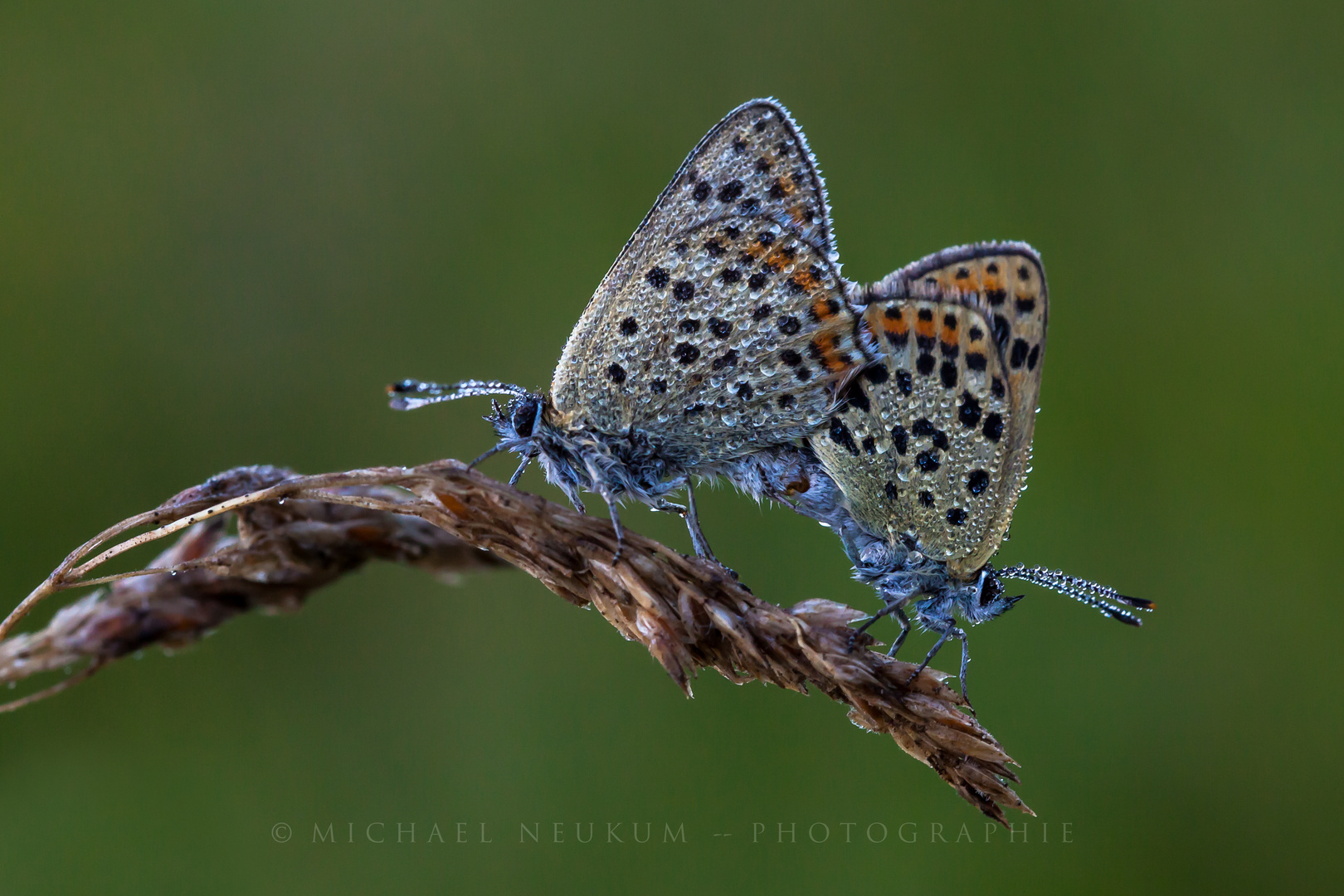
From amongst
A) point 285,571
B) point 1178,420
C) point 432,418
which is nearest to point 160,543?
point 285,571

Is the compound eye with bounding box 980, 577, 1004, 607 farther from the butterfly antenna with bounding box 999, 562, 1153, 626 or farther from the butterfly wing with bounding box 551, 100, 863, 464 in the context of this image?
the butterfly wing with bounding box 551, 100, 863, 464

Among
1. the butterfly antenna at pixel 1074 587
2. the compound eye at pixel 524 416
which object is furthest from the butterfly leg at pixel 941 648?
the compound eye at pixel 524 416

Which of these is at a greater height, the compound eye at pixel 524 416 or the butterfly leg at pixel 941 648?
the compound eye at pixel 524 416

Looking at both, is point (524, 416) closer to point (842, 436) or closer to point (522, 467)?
point (522, 467)

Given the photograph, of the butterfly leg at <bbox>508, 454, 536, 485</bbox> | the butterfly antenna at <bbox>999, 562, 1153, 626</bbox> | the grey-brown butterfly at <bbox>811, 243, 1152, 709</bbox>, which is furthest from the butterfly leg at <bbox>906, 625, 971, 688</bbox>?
the butterfly leg at <bbox>508, 454, 536, 485</bbox>

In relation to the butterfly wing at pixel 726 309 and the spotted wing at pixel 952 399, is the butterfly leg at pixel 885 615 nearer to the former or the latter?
the spotted wing at pixel 952 399

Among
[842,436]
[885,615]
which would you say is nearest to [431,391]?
[842,436]
